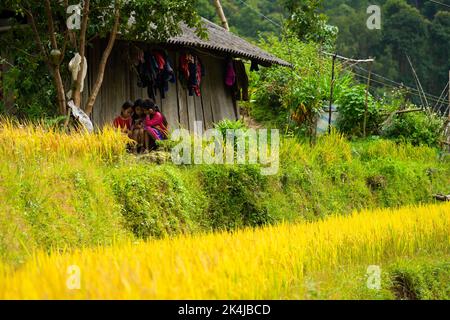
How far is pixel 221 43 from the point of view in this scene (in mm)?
12781

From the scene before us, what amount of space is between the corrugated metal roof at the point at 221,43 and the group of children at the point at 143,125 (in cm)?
167

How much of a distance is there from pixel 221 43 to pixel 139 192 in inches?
230

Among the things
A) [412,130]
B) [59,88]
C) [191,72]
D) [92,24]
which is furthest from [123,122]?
[412,130]

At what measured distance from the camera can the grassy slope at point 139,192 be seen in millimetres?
6262

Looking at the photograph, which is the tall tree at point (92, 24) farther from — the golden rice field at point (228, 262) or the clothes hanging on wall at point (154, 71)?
the golden rice field at point (228, 262)

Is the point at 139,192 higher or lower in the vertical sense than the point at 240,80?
lower

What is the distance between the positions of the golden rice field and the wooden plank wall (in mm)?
5032

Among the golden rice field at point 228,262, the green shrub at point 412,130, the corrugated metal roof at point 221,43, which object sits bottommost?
the golden rice field at point 228,262

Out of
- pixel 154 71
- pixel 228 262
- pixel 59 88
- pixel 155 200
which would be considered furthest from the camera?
pixel 154 71

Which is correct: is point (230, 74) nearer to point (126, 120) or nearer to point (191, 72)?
point (191, 72)

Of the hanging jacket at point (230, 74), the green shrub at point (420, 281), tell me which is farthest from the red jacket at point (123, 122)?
→ the hanging jacket at point (230, 74)

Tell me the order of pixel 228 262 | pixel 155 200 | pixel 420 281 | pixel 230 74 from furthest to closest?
pixel 230 74 → pixel 155 200 → pixel 420 281 → pixel 228 262

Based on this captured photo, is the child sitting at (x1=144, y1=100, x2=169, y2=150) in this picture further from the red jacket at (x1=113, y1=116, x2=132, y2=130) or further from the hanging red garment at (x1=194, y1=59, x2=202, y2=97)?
the hanging red garment at (x1=194, y1=59, x2=202, y2=97)
